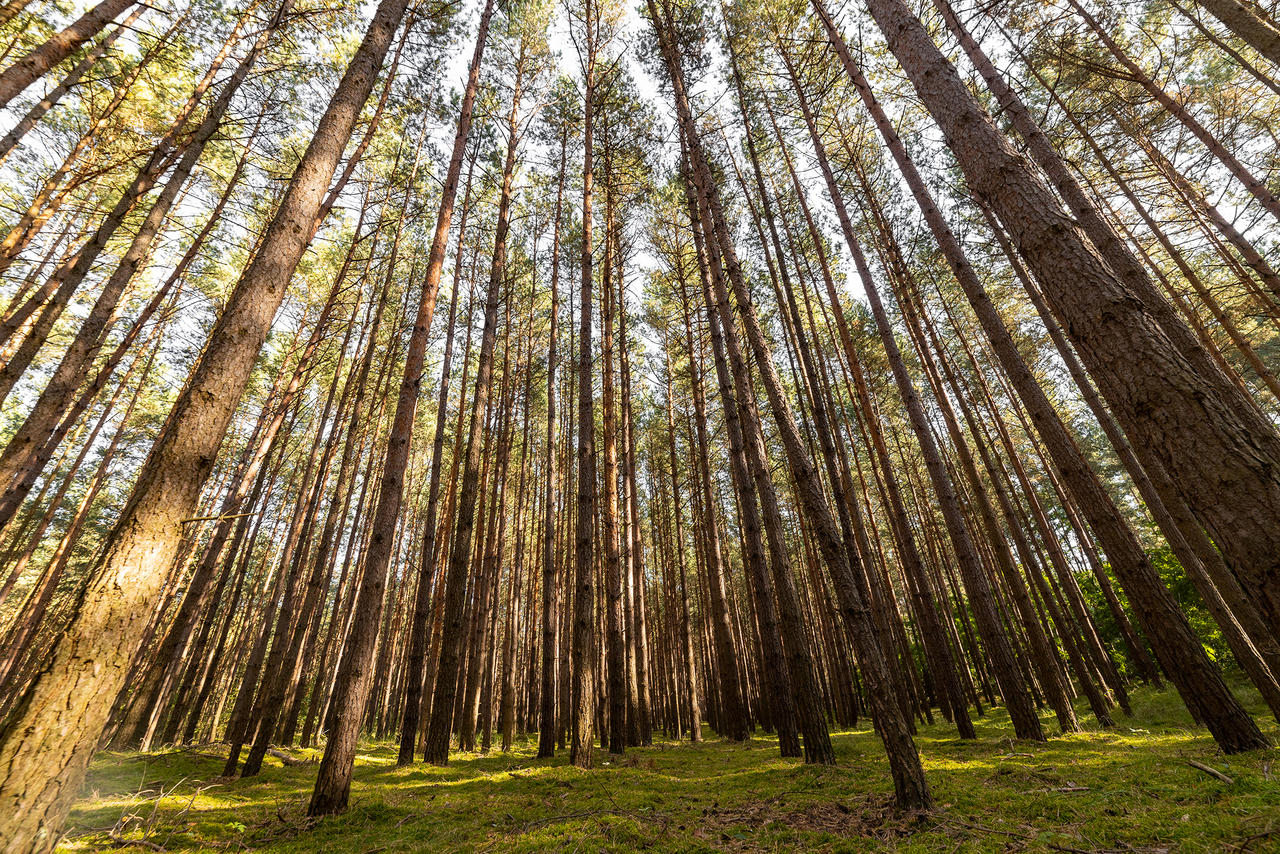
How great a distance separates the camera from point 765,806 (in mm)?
4742

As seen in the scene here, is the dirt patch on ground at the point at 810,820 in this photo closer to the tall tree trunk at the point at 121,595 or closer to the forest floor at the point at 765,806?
the forest floor at the point at 765,806

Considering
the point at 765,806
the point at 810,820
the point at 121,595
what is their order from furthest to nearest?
the point at 765,806 → the point at 810,820 → the point at 121,595

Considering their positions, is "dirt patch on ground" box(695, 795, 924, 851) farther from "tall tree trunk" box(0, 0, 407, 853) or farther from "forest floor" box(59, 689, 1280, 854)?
"tall tree trunk" box(0, 0, 407, 853)

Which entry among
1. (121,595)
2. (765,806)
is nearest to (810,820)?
(765,806)

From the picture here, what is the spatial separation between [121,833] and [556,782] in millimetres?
4269

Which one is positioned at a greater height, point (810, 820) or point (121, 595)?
point (121, 595)

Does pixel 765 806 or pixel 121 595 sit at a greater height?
pixel 121 595

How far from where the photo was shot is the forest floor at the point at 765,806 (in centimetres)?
312

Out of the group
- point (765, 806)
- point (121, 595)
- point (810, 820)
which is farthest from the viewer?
point (765, 806)

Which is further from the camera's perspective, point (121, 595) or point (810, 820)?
point (810, 820)

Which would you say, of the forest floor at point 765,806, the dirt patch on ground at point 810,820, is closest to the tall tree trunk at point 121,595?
the forest floor at point 765,806

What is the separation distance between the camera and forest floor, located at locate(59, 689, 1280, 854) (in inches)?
123

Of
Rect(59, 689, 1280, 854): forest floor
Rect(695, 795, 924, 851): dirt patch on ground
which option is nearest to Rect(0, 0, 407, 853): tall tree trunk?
Rect(59, 689, 1280, 854): forest floor

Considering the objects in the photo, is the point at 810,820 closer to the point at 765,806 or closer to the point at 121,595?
the point at 765,806
